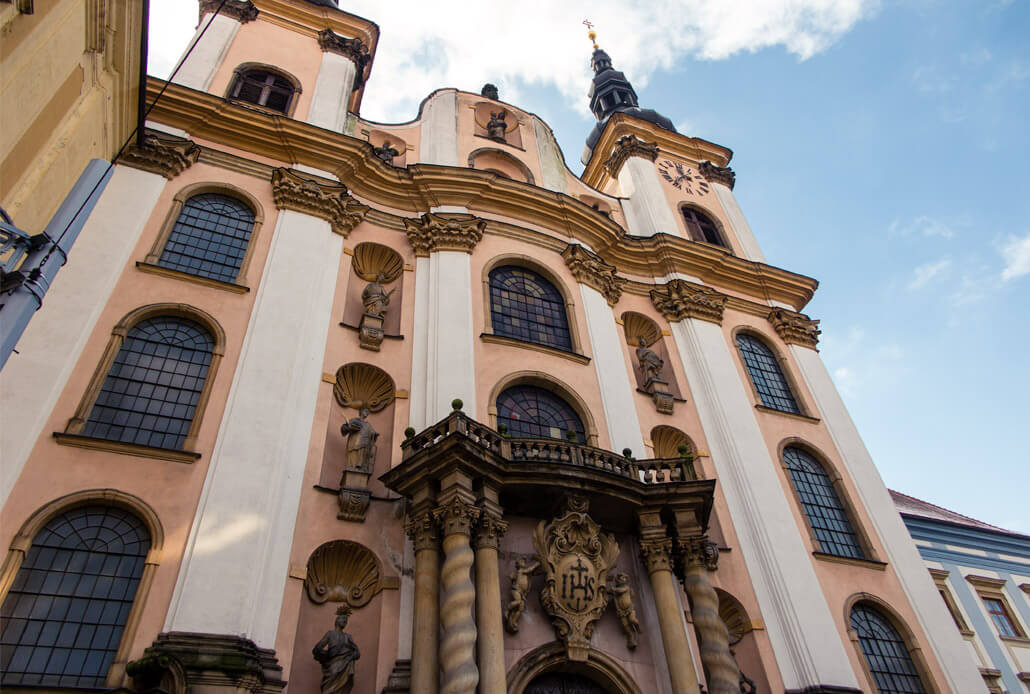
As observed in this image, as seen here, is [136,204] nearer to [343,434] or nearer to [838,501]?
[343,434]

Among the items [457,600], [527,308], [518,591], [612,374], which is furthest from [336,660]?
[527,308]

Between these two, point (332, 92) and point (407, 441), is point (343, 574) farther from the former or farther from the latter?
point (332, 92)

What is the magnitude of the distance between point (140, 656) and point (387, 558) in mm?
3743

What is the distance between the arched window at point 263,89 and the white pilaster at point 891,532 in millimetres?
16184

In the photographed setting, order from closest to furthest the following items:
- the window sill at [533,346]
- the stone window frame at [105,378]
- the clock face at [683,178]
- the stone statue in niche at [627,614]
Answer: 1. the stone window frame at [105,378]
2. the stone statue in niche at [627,614]
3. the window sill at [533,346]
4. the clock face at [683,178]

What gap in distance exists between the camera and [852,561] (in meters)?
16.0

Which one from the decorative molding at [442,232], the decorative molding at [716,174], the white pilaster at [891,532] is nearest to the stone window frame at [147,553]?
the decorative molding at [442,232]

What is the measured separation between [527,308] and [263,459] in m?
7.83

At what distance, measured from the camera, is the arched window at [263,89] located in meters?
19.7

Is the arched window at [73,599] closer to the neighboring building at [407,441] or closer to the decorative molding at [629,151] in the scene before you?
the neighboring building at [407,441]

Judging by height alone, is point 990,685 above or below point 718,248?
below

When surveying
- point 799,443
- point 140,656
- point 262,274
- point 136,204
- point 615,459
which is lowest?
point 140,656

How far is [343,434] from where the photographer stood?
42.7ft

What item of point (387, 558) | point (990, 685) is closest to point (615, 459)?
point (387, 558)
